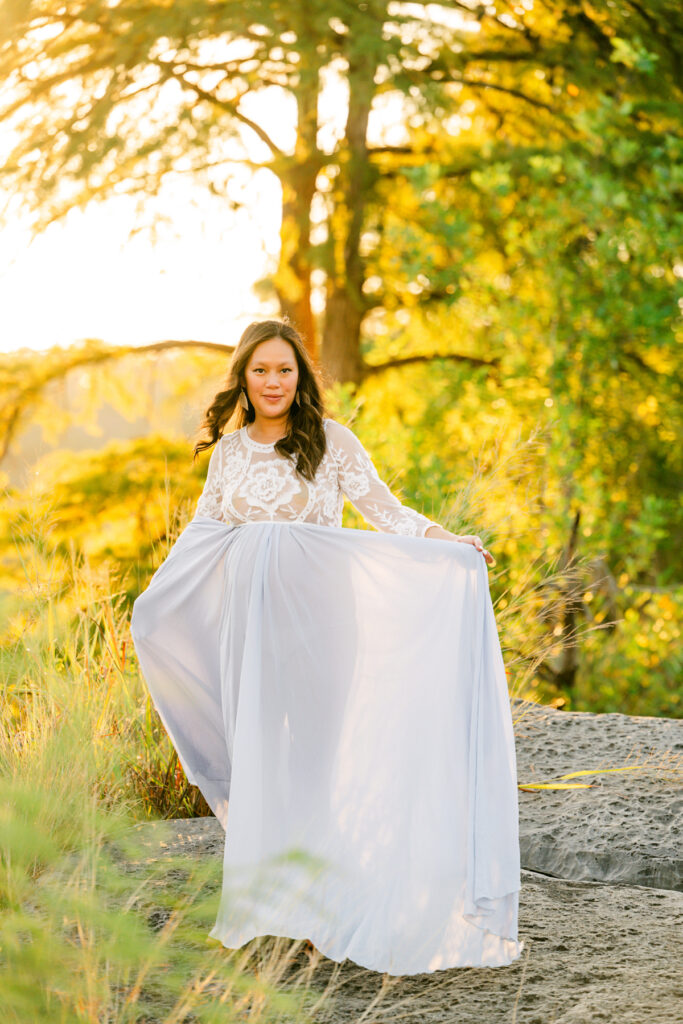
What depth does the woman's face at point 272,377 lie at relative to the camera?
132 inches

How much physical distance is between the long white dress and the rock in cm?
100

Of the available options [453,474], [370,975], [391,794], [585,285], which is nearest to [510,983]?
[370,975]

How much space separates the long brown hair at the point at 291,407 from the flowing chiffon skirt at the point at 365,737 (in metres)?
0.27

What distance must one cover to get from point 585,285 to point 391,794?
5947 millimetres

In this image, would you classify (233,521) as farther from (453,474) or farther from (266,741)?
(453,474)

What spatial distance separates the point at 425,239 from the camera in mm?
8594

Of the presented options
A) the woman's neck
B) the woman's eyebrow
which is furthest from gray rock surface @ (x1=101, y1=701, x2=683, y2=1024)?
the woman's eyebrow

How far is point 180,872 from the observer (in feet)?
11.5

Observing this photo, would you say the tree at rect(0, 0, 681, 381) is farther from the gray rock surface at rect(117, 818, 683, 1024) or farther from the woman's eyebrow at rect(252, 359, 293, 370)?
the gray rock surface at rect(117, 818, 683, 1024)

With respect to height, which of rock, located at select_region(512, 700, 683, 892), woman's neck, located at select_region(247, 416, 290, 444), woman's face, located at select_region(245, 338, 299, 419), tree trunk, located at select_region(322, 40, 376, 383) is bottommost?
rock, located at select_region(512, 700, 683, 892)

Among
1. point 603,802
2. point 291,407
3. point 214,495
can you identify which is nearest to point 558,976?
point 603,802

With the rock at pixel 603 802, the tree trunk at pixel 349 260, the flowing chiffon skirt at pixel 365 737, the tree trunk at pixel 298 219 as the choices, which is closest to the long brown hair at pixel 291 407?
the flowing chiffon skirt at pixel 365 737

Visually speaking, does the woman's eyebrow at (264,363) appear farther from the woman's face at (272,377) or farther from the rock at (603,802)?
the rock at (603,802)

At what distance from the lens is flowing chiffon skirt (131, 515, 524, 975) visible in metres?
2.82
